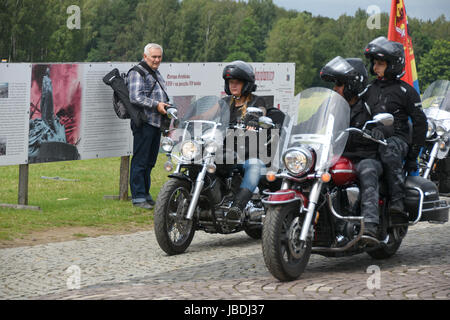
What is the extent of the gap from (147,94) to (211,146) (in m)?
2.94

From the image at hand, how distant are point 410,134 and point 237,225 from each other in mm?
1921

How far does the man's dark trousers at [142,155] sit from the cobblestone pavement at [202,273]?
191 centimetres

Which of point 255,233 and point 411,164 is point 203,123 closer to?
point 255,233

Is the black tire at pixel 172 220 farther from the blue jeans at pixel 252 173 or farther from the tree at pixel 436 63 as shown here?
the tree at pixel 436 63

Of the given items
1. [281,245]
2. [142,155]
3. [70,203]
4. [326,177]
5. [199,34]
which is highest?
[199,34]

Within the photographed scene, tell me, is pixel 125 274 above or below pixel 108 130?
below

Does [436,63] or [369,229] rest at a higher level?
[436,63]

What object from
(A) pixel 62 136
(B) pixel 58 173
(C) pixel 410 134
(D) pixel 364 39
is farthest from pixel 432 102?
(D) pixel 364 39

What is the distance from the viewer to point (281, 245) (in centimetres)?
655

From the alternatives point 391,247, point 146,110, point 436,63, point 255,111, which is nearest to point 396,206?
point 391,247

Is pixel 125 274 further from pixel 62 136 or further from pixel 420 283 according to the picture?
pixel 62 136

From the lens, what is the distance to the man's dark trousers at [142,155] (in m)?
11.0

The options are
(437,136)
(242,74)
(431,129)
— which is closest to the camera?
(242,74)
